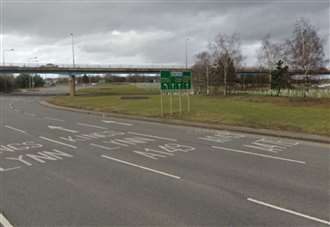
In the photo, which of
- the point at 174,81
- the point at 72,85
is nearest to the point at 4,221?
the point at 174,81

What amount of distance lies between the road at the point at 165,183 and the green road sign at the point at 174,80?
10.3 m

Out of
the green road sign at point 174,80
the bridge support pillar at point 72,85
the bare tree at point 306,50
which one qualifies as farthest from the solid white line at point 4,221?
the bridge support pillar at point 72,85

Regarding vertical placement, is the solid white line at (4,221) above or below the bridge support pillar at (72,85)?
below

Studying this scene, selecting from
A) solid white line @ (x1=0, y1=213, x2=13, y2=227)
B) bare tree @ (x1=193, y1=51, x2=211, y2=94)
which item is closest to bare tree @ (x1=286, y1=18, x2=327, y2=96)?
bare tree @ (x1=193, y1=51, x2=211, y2=94)

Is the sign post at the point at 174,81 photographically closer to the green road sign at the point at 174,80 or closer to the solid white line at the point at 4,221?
the green road sign at the point at 174,80

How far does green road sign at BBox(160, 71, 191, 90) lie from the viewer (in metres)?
22.4

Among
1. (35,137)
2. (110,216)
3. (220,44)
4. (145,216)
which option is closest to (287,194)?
(145,216)

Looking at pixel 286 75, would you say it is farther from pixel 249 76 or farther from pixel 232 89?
pixel 249 76

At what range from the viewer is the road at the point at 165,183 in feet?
17.3

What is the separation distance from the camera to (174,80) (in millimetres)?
22797

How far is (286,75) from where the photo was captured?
49.1 m

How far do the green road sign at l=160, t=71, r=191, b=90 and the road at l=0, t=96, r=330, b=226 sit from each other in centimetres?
1033

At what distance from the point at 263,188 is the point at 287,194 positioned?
0.50m

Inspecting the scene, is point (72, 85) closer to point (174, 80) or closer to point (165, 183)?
point (174, 80)
